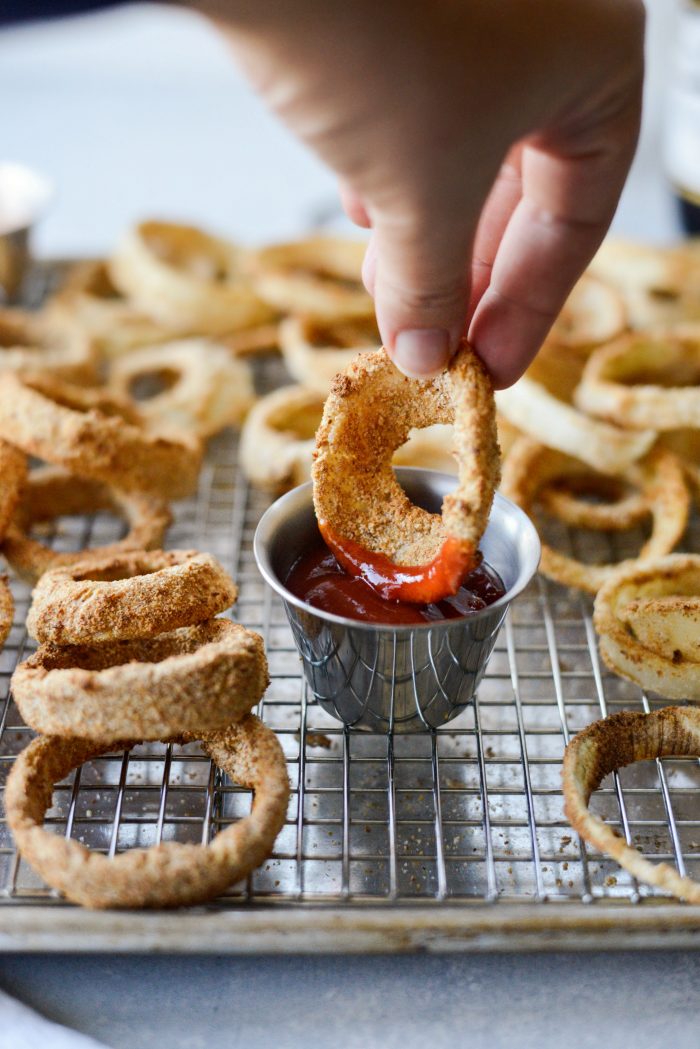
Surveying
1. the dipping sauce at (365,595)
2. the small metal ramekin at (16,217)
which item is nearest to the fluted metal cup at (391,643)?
the dipping sauce at (365,595)

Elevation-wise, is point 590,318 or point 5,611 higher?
point 5,611

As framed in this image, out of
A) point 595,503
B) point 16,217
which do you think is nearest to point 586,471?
point 595,503

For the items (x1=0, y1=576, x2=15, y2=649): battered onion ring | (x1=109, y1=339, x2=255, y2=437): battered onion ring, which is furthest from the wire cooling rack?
(x1=109, y1=339, x2=255, y2=437): battered onion ring

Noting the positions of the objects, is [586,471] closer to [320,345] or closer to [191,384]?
[320,345]

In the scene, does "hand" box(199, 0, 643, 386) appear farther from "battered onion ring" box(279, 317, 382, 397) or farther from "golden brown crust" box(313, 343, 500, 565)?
"battered onion ring" box(279, 317, 382, 397)

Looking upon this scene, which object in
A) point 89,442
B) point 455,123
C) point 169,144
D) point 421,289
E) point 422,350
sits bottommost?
point 169,144

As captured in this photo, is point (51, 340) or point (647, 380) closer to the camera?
point (647, 380)

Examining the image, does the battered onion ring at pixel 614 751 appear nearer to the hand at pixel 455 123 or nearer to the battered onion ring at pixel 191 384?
the hand at pixel 455 123

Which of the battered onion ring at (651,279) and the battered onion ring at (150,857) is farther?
the battered onion ring at (651,279)
